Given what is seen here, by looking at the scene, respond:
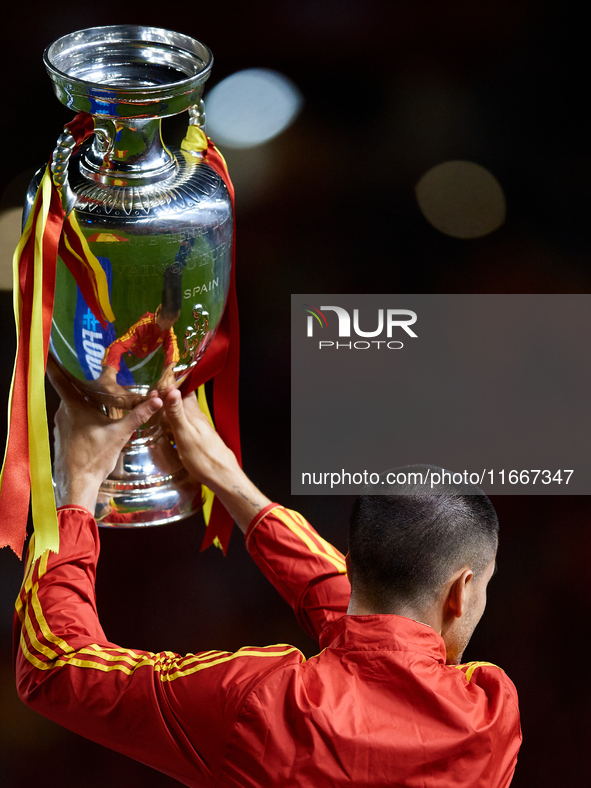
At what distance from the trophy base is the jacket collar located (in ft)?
1.03

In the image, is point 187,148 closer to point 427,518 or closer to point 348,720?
point 427,518

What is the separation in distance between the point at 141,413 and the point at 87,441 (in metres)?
0.08

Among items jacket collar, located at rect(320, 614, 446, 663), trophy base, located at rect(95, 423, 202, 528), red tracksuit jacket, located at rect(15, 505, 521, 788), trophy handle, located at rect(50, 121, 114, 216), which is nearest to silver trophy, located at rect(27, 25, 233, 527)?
trophy handle, located at rect(50, 121, 114, 216)

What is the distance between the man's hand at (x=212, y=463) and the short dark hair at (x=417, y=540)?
0.84ft

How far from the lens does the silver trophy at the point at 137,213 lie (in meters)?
0.94

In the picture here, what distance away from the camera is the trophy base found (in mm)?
1162

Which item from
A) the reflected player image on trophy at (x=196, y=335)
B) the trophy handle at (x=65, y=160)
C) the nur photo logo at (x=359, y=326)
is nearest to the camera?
the trophy handle at (x=65, y=160)

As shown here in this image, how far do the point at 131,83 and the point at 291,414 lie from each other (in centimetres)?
82

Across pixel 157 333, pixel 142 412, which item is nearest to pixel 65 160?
pixel 157 333

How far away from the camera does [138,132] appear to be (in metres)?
0.96

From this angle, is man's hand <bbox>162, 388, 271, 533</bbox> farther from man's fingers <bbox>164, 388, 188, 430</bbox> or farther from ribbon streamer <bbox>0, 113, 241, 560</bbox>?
ribbon streamer <bbox>0, 113, 241, 560</bbox>

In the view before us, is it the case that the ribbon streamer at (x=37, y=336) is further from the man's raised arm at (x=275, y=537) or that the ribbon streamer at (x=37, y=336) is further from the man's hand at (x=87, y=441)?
the man's raised arm at (x=275, y=537)

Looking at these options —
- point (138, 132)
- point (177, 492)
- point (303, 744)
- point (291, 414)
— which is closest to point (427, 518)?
point (303, 744)

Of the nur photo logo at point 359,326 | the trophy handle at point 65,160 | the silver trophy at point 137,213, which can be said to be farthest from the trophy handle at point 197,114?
the nur photo logo at point 359,326
